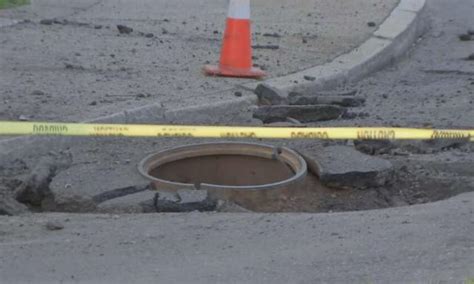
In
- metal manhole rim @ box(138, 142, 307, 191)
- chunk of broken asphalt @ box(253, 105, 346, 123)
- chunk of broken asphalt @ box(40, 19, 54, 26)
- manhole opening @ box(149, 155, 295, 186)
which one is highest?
chunk of broken asphalt @ box(40, 19, 54, 26)

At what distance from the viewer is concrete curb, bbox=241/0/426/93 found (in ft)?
26.7

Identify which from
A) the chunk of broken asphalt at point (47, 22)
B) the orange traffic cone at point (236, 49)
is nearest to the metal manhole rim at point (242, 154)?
the orange traffic cone at point (236, 49)

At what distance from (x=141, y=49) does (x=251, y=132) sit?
3.06m

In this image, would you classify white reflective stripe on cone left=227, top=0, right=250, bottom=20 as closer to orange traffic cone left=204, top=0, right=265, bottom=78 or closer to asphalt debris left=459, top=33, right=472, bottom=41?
orange traffic cone left=204, top=0, right=265, bottom=78

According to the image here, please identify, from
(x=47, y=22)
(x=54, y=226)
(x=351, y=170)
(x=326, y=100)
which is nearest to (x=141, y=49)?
(x=47, y=22)

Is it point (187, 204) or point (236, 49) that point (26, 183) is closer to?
point (187, 204)

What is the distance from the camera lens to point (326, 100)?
7.57m

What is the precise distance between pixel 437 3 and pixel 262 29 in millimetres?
5543

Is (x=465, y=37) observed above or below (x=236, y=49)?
below

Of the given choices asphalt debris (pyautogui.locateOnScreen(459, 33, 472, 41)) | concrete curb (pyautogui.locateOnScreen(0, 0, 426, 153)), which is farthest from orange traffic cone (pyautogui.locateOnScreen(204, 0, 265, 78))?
asphalt debris (pyautogui.locateOnScreen(459, 33, 472, 41))

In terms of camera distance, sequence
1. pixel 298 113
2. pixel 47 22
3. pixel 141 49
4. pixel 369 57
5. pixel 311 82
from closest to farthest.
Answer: pixel 298 113 < pixel 311 82 < pixel 141 49 < pixel 369 57 < pixel 47 22

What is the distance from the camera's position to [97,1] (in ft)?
40.2

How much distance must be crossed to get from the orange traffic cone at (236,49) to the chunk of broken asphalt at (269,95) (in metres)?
0.65

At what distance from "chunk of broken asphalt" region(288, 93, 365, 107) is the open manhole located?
1.17 meters
